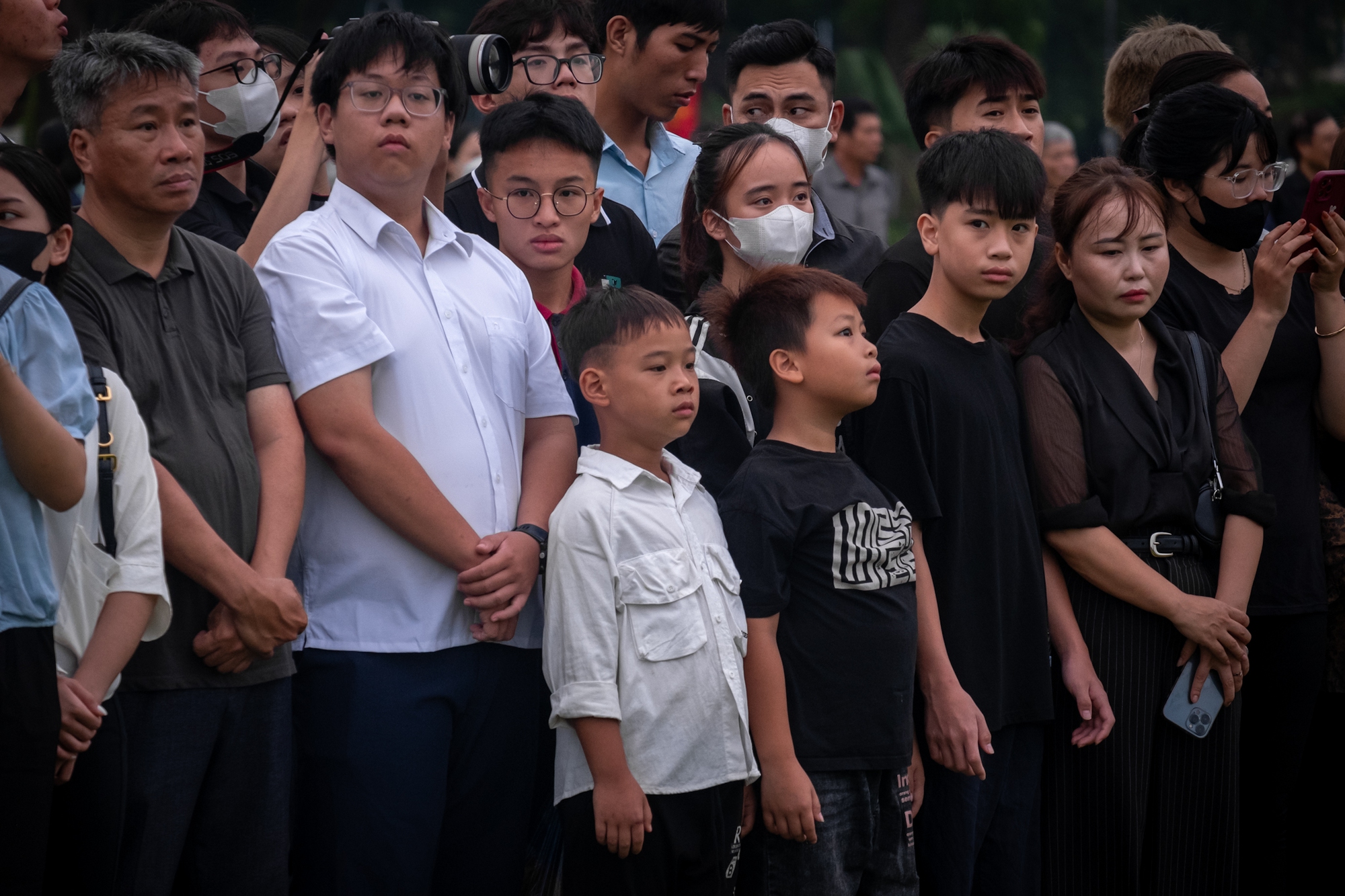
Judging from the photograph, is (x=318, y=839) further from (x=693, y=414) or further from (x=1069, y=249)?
(x=1069, y=249)

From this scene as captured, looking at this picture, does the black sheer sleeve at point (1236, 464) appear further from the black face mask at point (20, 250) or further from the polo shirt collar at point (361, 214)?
the black face mask at point (20, 250)

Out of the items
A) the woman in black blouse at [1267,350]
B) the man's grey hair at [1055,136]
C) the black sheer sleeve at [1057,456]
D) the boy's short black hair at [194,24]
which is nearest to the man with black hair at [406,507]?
the boy's short black hair at [194,24]

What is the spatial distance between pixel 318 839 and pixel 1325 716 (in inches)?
107

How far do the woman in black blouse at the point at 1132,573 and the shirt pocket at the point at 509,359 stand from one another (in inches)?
47.6

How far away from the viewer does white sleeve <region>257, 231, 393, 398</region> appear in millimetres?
2625

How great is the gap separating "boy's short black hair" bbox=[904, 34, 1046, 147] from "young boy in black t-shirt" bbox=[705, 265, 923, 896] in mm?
1443

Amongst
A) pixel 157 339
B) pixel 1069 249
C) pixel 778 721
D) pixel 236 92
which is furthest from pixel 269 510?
pixel 1069 249

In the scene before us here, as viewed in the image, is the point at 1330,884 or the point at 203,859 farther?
the point at 1330,884

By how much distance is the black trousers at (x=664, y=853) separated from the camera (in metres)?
2.57

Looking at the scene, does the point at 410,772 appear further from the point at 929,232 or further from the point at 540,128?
the point at 929,232

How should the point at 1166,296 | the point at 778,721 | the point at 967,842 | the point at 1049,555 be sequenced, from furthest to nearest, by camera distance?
the point at 1166,296, the point at 1049,555, the point at 967,842, the point at 778,721

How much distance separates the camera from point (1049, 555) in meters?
3.19

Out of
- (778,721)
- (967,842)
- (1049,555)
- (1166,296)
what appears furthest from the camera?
(1166,296)

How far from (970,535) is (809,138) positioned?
1.60m
